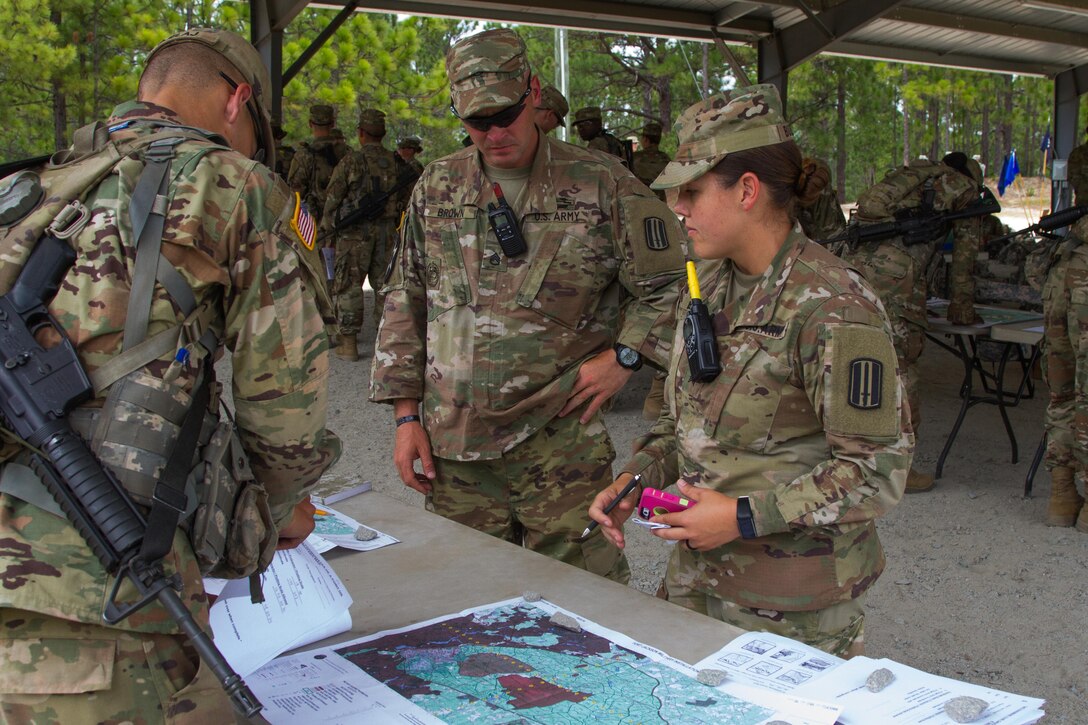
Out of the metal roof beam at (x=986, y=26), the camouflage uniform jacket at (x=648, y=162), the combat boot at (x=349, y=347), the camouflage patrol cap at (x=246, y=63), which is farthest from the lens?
the camouflage uniform jacket at (x=648, y=162)

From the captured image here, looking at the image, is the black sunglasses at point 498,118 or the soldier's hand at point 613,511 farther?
the black sunglasses at point 498,118

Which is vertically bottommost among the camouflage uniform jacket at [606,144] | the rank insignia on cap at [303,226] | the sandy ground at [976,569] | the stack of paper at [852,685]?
the sandy ground at [976,569]

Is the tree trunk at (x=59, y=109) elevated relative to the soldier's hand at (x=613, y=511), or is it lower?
elevated

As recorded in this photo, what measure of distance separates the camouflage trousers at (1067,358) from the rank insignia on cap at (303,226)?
3815 mm

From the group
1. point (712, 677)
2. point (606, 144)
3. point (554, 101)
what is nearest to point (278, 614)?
point (712, 677)

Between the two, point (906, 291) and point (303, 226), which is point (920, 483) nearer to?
point (906, 291)

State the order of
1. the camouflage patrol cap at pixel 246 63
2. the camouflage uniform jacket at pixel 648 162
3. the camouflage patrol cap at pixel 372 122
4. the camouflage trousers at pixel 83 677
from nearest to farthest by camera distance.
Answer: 1. the camouflage trousers at pixel 83 677
2. the camouflage patrol cap at pixel 246 63
3. the camouflage patrol cap at pixel 372 122
4. the camouflage uniform jacket at pixel 648 162

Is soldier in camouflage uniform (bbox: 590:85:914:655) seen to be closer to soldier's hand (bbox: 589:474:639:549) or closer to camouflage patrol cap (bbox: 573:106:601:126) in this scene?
soldier's hand (bbox: 589:474:639:549)

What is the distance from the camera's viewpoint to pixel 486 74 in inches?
89.4

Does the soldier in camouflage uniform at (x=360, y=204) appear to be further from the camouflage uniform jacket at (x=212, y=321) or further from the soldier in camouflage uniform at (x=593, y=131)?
the camouflage uniform jacket at (x=212, y=321)

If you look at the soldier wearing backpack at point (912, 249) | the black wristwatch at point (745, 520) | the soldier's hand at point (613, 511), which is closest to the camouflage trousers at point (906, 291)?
the soldier wearing backpack at point (912, 249)

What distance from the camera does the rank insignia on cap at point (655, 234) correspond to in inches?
94.6

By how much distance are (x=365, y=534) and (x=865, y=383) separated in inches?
44.2

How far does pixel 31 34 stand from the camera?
8102 mm
